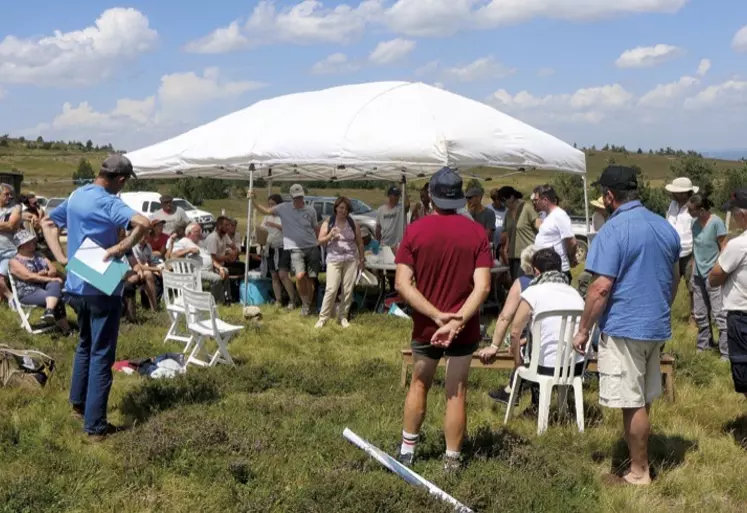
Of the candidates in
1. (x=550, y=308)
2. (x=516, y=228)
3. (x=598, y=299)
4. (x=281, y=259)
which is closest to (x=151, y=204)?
(x=281, y=259)

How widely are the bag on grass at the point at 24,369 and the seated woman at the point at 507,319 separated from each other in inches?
138

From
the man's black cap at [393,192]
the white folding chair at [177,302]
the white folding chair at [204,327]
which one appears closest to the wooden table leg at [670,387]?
the white folding chair at [204,327]

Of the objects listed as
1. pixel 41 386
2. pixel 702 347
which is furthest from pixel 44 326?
pixel 702 347

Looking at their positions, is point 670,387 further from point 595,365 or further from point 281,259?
point 281,259

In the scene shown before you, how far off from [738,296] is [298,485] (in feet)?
9.67

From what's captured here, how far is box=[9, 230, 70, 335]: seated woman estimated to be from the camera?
307 inches

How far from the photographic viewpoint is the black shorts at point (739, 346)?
456 cm

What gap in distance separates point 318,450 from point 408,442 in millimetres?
657

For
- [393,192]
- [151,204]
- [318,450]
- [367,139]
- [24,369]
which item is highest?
[367,139]

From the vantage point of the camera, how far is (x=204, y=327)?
6.70 m

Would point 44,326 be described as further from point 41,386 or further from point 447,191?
point 447,191

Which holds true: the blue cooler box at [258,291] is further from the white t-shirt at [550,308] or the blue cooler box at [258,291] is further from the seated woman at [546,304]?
the white t-shirt at [550,308]

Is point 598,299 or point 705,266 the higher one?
point 598,299

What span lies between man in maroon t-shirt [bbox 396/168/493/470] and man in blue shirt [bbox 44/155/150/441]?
1815 mm
